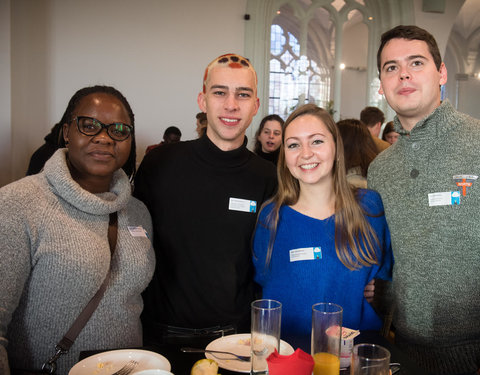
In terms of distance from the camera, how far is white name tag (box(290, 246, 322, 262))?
1.76 m

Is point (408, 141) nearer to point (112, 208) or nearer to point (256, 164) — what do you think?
point (256, 164)

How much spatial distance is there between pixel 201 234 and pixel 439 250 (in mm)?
1064

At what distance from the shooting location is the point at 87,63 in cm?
660

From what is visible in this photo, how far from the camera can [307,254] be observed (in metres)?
1.76

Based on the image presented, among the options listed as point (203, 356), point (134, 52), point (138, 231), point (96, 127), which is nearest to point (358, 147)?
point (138, 231)

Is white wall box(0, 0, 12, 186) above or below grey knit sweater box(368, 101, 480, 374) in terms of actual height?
above

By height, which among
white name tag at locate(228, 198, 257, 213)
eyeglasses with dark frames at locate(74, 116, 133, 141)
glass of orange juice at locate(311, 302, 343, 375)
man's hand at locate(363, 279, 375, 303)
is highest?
eyeglasses with dark frames at locate(74, 116, 133, 141)

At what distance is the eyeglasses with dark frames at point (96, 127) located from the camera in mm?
1602

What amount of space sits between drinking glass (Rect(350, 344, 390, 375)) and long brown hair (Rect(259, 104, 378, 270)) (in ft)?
2.65

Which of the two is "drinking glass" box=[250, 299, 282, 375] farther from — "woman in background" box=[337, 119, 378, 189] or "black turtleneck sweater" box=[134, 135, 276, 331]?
"woman in background" box=[337, 119, 378, 189]

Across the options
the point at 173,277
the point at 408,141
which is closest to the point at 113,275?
the point at 173,277

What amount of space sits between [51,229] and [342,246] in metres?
1.16

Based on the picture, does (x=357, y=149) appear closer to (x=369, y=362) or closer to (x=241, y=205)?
(x=241, y=205)

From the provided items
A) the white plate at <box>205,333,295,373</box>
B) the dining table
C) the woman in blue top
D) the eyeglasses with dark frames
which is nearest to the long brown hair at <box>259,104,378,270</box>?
the woman in blue top
